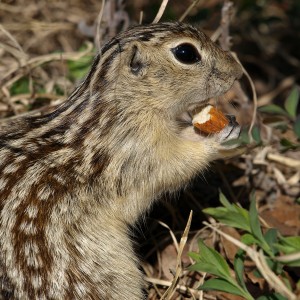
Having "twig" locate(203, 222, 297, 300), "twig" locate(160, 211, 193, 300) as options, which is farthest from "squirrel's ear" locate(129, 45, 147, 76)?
"twig" locate(203, 222, 297, 300)

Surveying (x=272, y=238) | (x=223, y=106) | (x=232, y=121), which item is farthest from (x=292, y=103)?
(x=223, y=106)

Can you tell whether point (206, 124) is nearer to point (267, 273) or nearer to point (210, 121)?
point (210, 121)

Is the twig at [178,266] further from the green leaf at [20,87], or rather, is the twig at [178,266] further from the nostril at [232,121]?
the green leaf at [20,87]

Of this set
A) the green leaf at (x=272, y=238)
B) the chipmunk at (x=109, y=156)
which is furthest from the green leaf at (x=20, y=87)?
the green leaf at (x=272, y=238)

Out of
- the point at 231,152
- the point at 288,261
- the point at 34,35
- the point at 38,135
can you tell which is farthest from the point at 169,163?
the point at 34,35

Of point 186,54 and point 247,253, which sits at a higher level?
point 186,54

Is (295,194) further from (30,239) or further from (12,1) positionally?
(12,1)
